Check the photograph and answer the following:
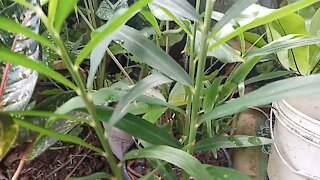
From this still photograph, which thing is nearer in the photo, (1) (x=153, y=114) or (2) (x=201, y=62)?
(2) (x=201, y=62)

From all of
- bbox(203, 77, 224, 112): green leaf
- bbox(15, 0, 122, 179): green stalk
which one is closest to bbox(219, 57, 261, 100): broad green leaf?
bbox(203, 77, 224, 112): green leaf

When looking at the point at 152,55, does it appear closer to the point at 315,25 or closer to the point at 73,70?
the point at 73,70

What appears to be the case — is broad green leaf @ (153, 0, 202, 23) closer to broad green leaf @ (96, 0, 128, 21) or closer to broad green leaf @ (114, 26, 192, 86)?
broad green leaf @ (114, 26, 192, 86)

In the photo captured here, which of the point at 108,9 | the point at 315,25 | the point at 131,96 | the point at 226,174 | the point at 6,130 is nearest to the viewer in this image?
the point at 6,130

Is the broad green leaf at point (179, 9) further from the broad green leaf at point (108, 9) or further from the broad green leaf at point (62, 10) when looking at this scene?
the broad green leaf at point (108, 9)

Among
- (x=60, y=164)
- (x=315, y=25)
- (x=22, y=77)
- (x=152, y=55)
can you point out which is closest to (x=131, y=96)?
(x=152, y=55)

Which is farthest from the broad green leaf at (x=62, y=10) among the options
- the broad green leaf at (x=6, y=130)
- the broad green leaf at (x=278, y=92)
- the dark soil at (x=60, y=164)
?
the dark soil at (x=60, y=164)

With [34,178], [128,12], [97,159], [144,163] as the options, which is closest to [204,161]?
[144,163]
